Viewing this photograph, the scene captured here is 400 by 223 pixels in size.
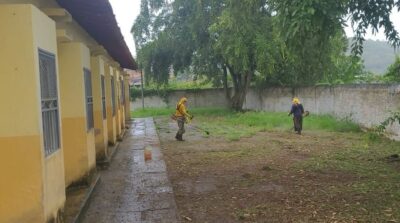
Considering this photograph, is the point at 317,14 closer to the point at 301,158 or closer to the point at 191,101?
the point at 301,158

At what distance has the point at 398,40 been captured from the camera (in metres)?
8.12

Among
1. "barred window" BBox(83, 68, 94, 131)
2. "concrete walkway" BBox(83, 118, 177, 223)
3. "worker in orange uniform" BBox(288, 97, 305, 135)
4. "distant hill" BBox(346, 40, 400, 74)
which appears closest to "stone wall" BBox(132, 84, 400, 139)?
"worker in orange uniform" BBox(288, 97, 305, 135)

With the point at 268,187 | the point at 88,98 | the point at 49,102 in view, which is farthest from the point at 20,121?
the point at 268,187

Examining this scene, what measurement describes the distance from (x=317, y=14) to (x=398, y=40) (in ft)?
7.88

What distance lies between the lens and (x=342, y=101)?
19359 millimetres

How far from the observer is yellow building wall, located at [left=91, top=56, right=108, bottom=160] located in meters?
10.2

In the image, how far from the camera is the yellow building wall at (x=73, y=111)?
755 cm

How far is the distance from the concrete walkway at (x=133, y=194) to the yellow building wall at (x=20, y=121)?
5.71ft

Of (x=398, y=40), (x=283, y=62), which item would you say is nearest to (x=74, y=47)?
(x=398, y=40)

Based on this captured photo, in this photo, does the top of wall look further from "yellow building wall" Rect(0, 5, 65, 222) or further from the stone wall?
the stone wall

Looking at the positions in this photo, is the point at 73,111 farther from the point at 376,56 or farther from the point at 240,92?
the point at 376,56

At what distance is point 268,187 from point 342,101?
482 inches

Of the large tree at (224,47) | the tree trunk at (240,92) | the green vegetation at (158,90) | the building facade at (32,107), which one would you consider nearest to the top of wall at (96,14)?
the building facade at (32,107)

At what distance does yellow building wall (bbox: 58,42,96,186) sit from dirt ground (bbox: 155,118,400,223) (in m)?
1.62
